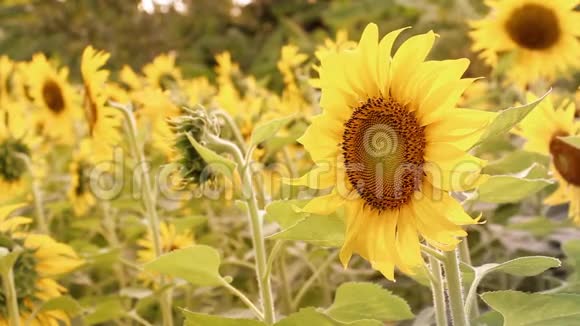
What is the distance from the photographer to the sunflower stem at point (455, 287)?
65 cm

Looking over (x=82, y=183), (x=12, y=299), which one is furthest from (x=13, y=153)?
(x=12, y=299)

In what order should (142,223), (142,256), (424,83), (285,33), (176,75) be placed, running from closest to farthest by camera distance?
1. (424,83)
2. (142,223)
3. (142,256)
4. (176,75)
5. (285,33)

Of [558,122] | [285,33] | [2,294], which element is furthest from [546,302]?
[285,33]

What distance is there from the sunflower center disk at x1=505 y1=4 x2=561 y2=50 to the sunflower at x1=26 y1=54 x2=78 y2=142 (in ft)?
2.40

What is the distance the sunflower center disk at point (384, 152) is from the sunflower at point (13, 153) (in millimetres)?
721

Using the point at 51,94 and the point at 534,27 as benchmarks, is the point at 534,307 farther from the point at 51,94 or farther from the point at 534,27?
the point at 51,94

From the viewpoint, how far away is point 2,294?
0.89 meters

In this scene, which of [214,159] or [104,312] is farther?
[104,312]

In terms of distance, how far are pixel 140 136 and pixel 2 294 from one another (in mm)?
289

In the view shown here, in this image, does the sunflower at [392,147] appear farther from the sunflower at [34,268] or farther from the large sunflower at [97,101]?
the large sunflower at [97,101]

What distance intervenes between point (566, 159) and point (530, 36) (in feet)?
1.39

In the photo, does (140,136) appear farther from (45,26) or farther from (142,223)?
(45,26)

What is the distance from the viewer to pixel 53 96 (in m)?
1.44

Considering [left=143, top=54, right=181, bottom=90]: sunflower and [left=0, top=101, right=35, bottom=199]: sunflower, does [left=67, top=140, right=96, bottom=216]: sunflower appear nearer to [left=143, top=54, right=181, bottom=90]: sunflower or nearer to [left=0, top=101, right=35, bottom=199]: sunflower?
[left=0, top=101, right=35, bottom=199]: sunflower
